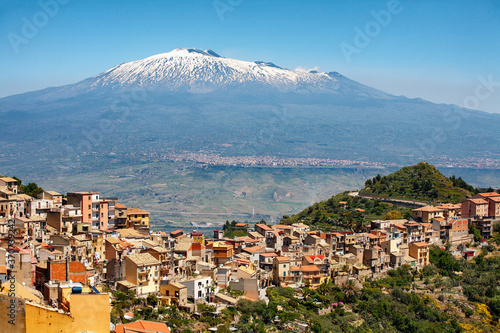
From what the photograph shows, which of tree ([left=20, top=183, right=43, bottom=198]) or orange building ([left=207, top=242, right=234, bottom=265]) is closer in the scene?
orange building ([left=207, top=242, right=234, bottom=265])

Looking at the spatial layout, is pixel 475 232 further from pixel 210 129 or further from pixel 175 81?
pixel 175 81

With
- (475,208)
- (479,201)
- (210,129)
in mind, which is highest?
(210,129)

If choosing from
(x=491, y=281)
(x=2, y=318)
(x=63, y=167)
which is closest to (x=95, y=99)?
(x=63, y=167)

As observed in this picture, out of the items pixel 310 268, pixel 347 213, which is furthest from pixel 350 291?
pixel 347 213

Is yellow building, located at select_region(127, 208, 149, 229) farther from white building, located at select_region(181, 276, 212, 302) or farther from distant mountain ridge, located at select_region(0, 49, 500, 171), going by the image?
distant mountain ridge, located at select_region(0, 49, 500, 171)

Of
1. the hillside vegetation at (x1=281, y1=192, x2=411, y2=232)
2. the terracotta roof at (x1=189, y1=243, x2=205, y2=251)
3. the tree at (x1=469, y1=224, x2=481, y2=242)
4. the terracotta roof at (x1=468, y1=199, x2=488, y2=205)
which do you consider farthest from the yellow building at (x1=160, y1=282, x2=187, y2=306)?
the terracotta roof at (x1=468, y1=199, x2=488, y2=205)
